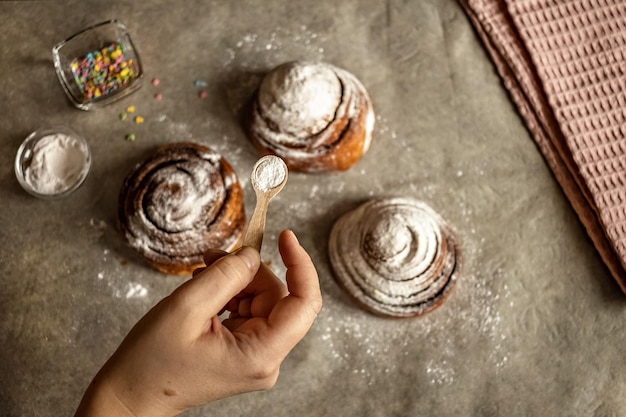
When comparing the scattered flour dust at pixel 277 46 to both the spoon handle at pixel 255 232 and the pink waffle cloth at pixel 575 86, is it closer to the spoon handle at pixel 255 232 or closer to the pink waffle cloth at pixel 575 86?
the pink waffle cloth at pixel 575 86

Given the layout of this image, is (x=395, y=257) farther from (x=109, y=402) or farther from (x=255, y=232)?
(x=109, y=402)

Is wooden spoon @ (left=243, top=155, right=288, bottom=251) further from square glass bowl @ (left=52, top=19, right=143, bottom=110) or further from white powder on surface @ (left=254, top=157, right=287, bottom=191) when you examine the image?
square glass bowl @ (left=52, top=19, right=143, bottom=110)

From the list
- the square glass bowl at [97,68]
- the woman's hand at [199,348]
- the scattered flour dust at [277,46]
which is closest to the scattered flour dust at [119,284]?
the square glass bowl at [97,68]

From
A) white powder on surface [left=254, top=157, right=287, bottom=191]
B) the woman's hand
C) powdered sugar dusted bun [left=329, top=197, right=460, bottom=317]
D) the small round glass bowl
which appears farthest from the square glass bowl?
the woman's hand

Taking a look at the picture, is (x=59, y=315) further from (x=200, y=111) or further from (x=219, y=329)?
(x=219, y=329)

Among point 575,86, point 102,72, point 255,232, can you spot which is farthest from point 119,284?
point 575,86

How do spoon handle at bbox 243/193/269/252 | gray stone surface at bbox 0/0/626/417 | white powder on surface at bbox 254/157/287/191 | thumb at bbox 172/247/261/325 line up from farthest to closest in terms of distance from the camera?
1. gray stone surface at bbox 0/0/626/417
2. white powder on surface at bbox 254/157/287/191
3. spoon handle at bbox 243/193/269/252
4. thumb at bbox 172/247/261/325

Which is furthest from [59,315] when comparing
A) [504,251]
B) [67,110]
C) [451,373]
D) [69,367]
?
[504,251]
